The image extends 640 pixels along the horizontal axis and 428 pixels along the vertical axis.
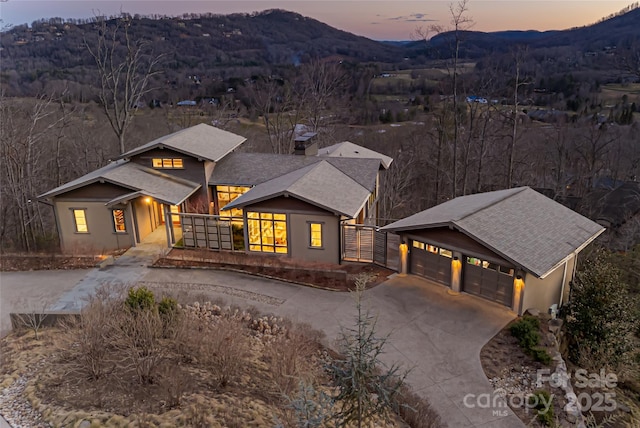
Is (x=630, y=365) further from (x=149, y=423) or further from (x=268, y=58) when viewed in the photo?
(x=268, y=58)

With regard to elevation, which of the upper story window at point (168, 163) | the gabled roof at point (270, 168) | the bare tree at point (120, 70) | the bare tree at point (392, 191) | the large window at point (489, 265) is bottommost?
the bare tree at point (392, 191)

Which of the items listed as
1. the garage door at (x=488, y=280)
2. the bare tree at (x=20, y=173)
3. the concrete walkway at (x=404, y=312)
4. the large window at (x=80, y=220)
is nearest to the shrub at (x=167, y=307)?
the concrete walkway at (x=404, y=312)

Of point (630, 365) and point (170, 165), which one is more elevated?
point (170, 165)

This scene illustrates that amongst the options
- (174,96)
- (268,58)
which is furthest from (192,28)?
(174,96)

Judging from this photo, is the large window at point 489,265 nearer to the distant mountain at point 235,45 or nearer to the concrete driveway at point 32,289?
the concrete driveway at point 32,289

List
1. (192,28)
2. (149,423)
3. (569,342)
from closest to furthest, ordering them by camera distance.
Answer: (149,423) < (569,342) < (192,28)

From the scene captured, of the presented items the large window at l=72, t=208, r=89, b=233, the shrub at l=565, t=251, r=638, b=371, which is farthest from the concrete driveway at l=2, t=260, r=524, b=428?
the large window at l=72, t=208, r=89, b=233
